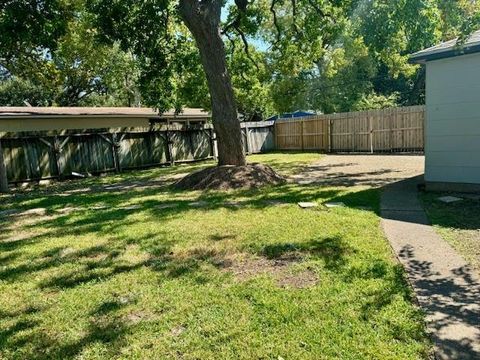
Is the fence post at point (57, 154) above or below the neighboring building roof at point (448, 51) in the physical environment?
below

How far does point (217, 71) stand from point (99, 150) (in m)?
7.01

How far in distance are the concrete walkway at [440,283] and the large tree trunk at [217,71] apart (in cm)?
488

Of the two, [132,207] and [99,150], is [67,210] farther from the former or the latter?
[99,150]

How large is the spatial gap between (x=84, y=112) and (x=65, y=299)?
14708 millimetres

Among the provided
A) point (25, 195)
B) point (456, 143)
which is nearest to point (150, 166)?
point (25, 195)

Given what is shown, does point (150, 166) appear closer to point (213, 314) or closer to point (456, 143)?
point (456, 143)

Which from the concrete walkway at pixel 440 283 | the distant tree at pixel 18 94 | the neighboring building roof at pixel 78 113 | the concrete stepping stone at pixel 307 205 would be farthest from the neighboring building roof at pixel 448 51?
the distant tree at pixel 18 94

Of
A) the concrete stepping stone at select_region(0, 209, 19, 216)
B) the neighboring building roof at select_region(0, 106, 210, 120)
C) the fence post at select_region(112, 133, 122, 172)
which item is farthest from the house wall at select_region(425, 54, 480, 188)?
the neighboring building roof at select_region(0, 106, 210, 120)

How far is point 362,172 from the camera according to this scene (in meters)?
11.6

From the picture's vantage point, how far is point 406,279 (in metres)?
3.64

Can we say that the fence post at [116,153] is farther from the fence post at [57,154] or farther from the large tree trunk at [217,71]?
the large tree trunk at [217,71]

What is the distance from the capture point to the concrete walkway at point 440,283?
8.62 ft

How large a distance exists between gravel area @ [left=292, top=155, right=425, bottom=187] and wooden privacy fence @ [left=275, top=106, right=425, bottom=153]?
8.37 ft

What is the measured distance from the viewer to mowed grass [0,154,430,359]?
2.70 metres
